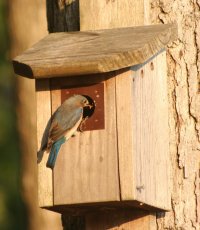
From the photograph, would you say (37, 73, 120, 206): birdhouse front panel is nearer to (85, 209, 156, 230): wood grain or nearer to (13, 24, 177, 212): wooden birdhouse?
(13, 24, 177, 212): wooden birdhouse

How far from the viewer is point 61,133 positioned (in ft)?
16.6

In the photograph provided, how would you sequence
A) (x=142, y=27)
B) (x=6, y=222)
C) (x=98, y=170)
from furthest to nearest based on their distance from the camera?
(x=6, y=222), (x=142, y=27), (x=98, y=170)

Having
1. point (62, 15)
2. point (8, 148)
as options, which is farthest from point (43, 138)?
point (8, 148)

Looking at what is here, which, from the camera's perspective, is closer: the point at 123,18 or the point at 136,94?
the point at 136,94

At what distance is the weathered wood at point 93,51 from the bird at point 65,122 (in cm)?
15

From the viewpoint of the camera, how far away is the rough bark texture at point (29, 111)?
12.8 metres

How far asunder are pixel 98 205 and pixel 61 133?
394 mm

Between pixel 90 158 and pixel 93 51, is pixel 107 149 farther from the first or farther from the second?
pixel 93 51

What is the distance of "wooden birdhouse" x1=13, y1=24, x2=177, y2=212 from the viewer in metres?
4.96

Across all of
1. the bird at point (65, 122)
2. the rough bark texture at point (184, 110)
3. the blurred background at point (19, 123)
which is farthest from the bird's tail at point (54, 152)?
the blurred background at point (19, 123)

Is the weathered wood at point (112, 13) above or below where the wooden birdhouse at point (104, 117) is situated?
above

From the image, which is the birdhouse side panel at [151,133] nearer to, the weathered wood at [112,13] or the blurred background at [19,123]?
the weathered wood at [112,13]

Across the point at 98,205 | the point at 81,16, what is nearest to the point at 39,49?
the point at 81,16

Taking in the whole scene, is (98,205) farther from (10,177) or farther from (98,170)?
(10,177)
